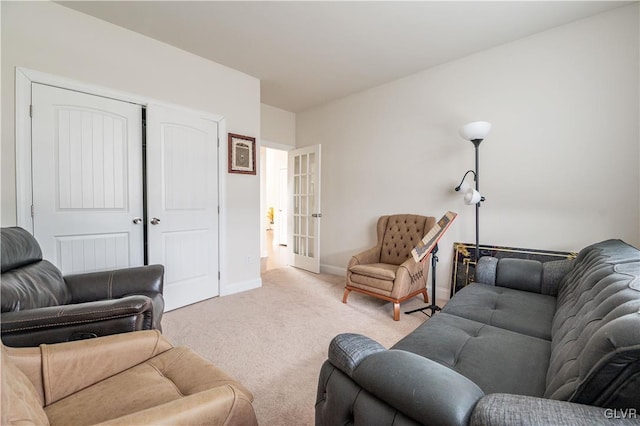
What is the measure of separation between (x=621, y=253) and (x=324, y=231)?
137 inches

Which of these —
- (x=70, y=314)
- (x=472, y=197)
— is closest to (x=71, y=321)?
(x=70, y=314)

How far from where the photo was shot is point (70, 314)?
1.28 m

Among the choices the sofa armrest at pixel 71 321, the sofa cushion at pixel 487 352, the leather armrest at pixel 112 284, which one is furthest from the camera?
the leather armrest at pixel 112 284

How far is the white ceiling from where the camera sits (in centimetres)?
227

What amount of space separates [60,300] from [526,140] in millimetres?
3993

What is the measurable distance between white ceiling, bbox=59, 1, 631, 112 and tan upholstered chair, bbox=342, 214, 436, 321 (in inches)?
72.8

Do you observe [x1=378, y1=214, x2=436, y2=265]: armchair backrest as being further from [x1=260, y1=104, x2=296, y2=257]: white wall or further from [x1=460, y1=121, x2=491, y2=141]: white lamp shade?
[x1=260, y1=104, x2=296, y2=257]: white wall

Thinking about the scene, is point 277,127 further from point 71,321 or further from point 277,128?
point 71,321

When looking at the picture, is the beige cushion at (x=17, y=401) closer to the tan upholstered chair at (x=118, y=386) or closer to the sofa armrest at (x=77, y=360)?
the tan upholstered chair at (x=118, y=386)

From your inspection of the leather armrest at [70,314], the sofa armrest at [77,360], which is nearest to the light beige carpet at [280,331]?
the sofa armrest at [77,360]

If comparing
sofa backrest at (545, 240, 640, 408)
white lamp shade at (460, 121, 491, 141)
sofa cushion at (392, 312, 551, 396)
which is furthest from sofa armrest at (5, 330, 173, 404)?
white lamp shade at (460, 121, 491, 141)

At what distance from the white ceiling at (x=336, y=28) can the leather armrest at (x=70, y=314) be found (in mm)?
2336

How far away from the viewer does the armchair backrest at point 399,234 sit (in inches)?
128

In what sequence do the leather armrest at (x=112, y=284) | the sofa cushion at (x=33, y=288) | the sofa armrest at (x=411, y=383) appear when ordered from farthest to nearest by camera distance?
the leather armrest at (x=112, y=284), the sofa cushion at (x=33, y=288), the sofa armrest at (x=411, y=383)
